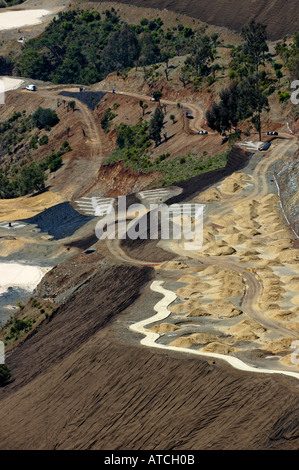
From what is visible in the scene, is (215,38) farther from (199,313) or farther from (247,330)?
(247,330)

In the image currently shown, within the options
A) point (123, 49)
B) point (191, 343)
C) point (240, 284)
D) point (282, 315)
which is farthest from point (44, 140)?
point (191, 343)

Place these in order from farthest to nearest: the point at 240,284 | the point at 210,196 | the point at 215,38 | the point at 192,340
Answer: the point at 215,38, the point at 210,196, the point at 240,284, the point at 192,340

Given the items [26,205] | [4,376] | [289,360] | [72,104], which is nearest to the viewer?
[289,360]

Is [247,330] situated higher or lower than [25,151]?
lower

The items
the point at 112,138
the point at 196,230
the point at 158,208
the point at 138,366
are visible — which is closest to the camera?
the point at 138,366
